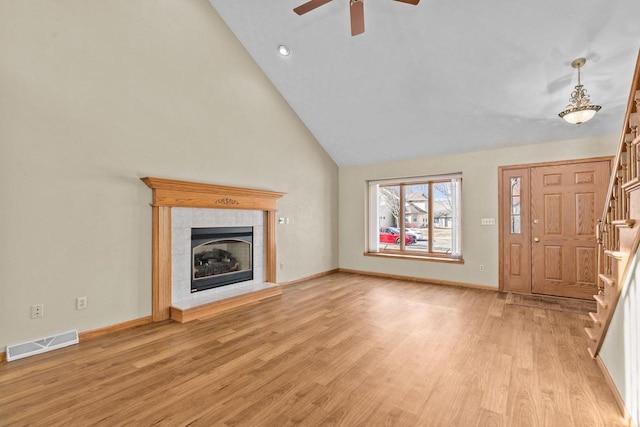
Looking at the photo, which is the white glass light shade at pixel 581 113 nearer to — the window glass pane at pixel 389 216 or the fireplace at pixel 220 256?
the window glass pane at pixel 389 216

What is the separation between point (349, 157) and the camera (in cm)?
655

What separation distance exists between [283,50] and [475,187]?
3.98 m

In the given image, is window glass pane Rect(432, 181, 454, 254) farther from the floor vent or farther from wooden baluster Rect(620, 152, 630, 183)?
the floor vent

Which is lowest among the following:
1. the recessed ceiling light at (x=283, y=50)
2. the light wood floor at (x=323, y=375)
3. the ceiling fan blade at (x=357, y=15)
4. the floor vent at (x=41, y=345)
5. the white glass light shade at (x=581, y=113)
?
the light wood floor at (x=323, y=375)

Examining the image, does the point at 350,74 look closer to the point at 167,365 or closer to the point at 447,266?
the point at 447,266

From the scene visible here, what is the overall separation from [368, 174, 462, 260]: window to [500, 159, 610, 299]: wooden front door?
2.61 feet

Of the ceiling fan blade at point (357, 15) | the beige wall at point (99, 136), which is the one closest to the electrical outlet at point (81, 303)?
the beige wall at point (99, 136)

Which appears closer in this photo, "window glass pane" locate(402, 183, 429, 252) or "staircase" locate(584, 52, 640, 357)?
"staircase" locate(584, 52, 640, 357)

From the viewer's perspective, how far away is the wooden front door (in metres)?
4.49

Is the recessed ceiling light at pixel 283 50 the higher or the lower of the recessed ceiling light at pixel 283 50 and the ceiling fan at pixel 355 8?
the higher

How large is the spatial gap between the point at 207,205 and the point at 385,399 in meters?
3.21

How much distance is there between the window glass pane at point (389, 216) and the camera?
661cm

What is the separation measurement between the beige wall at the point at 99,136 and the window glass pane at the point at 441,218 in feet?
12.4

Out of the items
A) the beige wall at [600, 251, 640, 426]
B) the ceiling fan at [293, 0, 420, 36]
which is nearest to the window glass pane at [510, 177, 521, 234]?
the beige wall at [600, 251, 640, 426]
